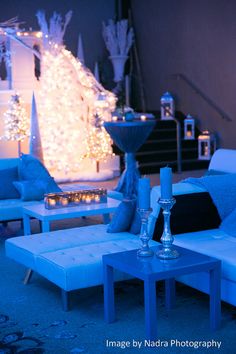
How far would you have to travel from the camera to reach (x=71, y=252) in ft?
14.9

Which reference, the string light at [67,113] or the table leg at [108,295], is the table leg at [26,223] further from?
the string light at [67,113]

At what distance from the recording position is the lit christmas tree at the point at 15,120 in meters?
9.77

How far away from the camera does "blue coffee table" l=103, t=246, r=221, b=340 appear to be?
3.74 meters

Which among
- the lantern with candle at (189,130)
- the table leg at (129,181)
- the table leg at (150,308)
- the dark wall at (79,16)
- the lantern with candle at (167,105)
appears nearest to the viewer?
the table leg at (150,308)

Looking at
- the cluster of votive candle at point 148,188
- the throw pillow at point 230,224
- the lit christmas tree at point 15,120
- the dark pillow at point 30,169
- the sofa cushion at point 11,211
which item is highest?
the lit christmas tree at point 15,120

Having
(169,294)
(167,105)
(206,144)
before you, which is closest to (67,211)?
(169,294)

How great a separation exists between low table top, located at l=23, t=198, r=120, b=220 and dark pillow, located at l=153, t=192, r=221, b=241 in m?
1.43

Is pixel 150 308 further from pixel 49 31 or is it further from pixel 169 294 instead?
pixel 49 31

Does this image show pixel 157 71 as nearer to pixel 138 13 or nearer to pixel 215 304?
pixel 138 13

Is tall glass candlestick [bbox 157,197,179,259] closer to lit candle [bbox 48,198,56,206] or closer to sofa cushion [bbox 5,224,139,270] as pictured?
sofa cushion [bbox 5,224,139,270]

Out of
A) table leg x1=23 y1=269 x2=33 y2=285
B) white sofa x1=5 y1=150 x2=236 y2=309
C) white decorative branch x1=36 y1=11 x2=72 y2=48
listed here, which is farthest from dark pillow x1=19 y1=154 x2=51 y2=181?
white decorative branch x1=36 y1=11 x2=72 y2=48

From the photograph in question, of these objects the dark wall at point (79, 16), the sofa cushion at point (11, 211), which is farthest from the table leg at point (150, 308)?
the dark wall at point (79, 16)

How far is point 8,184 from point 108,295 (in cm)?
306

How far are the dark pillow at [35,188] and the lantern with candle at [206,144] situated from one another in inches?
212
